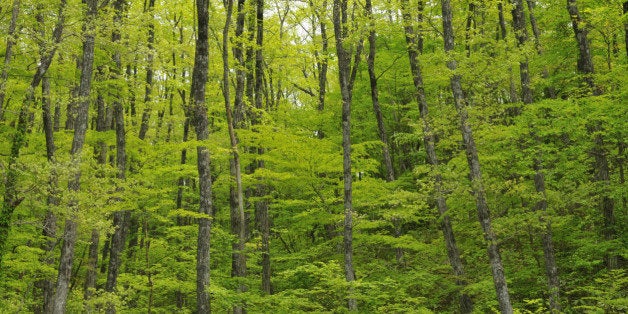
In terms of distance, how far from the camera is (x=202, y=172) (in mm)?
14477

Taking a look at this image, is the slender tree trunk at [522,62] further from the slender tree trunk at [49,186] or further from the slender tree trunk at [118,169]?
the slender tree trunk at [49,186]

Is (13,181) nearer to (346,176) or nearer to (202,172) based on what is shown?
(202,172)

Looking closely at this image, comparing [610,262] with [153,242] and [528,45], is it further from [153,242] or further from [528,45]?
[153,242]

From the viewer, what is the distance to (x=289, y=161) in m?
16.2

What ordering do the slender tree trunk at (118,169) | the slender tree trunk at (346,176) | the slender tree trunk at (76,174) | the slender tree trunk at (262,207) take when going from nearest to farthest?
the slender tree trunk at (76,174), the slender tree trunk at (346,176), the slender tree trunk at (262,207), the slender tree trunk at (118,169)

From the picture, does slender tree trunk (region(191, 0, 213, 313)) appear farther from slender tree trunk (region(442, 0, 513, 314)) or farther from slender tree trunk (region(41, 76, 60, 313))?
slender tree trunk (region(442, 0, 513, 314))

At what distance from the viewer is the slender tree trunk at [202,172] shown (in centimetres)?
1367

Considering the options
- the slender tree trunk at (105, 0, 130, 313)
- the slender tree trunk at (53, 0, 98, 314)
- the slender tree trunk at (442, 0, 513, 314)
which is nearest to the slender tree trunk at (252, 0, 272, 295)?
the slender tree trunk at (105, 0, 130, 313)

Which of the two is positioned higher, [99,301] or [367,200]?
[367,200]

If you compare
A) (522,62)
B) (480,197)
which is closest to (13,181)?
(480,197)

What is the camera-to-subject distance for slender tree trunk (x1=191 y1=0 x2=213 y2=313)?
44.9ft

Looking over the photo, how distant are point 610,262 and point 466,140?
5938 mm

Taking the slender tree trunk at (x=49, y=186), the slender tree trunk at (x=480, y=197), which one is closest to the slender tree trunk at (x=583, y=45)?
the slender tree trunk at (x=480, y=197)

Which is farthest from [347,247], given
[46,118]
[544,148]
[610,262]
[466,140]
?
[46,118]
